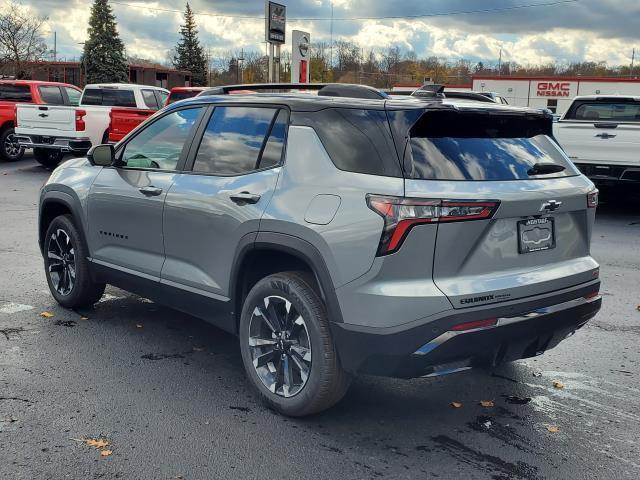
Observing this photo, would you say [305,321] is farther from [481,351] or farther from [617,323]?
[617,323]

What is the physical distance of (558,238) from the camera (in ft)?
12.4

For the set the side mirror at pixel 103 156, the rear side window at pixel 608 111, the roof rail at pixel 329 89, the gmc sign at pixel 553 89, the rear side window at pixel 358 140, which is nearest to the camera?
the rear side window at pixel 358 140

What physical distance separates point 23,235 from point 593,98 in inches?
383

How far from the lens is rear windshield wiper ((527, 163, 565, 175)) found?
12.3 ft

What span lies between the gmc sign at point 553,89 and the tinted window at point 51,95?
44690mm

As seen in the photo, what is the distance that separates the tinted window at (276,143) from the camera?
13.1ft

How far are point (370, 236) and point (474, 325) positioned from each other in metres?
0.67

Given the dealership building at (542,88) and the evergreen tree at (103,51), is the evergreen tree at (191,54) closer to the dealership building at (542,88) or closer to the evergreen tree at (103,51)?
the evergreen tree at (103,51)

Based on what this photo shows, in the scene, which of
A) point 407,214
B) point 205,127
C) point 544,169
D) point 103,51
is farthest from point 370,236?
point 103,51

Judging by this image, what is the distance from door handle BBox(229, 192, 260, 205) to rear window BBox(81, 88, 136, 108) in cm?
1472

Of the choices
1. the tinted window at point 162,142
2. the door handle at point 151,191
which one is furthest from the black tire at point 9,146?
the door handle at point 151,191

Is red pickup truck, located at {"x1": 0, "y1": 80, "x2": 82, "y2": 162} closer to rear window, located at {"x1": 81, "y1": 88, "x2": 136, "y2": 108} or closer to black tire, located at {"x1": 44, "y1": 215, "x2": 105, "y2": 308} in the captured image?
rear window, located at {"x1": 81, "y1": 88, "x2": 136, "y2": 108}

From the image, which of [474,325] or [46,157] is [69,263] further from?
[46,157]

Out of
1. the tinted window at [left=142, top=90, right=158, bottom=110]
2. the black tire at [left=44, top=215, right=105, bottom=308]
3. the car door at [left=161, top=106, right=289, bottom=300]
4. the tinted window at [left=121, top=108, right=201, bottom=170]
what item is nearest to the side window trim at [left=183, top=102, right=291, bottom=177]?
the car door at [left=161, top=106, right=289, bottom=300]
